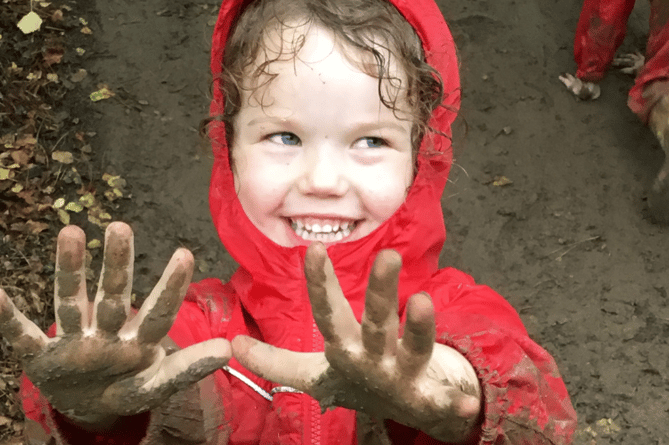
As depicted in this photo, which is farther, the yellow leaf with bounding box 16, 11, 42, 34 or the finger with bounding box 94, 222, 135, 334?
the yellow leaf with bounding box 16, 11, 42, 34

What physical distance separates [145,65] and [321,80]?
2.43 metres

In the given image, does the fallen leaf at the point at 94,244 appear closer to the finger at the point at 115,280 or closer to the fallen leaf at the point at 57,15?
the fallen leaf at the point at 57,15

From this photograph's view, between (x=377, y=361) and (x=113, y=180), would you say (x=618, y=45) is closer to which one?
(x=113, y=180)

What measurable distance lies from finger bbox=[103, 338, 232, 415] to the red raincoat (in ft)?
8.89

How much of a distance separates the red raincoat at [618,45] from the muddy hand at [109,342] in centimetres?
275

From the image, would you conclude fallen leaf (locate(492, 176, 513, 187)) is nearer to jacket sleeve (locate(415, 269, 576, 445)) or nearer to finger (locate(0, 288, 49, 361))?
jacket sleeve (locate(415, 269, 576, 445))

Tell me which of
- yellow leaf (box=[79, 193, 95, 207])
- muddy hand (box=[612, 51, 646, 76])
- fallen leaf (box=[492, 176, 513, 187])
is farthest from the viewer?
muddy hand (box=[612, 51, 646, 76])

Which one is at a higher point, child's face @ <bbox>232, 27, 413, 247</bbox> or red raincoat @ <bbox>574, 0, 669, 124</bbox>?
child's face @ <bbox>232, 27, 413, 247</bbox>

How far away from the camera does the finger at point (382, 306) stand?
943 mm

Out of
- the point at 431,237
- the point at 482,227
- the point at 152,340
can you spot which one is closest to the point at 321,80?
the point at 431,237

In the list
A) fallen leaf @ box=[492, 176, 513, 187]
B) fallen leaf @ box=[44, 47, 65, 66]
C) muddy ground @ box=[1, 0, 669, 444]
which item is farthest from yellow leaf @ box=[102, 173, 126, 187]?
fallen leaf @ box=[492, 176, 513, 187]

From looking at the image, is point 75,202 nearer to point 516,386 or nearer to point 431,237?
point 431,237

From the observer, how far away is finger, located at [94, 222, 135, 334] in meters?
1.06

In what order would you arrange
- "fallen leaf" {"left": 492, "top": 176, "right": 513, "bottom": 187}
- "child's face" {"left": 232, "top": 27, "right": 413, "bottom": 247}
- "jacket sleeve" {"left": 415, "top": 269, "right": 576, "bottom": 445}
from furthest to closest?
"fallen leaf" {"left": 492, "top": 176, "right": 513, "bottom": 187} → "child's face" {"left": 232, "top": 27, "right": 413, "bottom": 247} → "jacket sleeve" {"left": 415, "top": 269, "right": 576, "bottom": 445}
